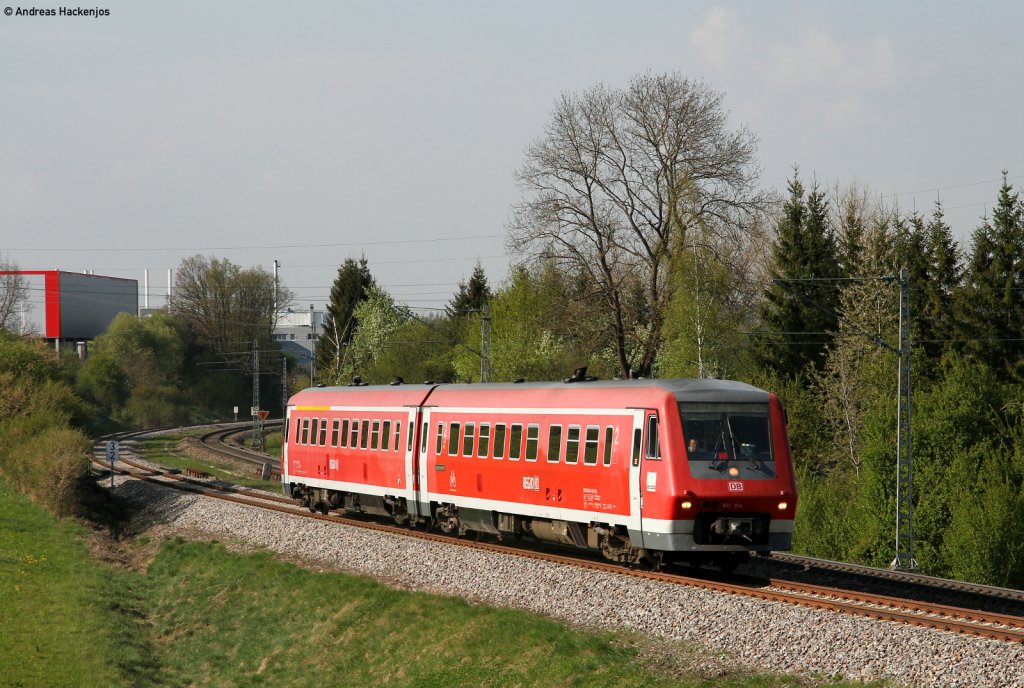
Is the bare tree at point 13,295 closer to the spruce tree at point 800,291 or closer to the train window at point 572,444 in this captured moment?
the spruce tree at point 800,291

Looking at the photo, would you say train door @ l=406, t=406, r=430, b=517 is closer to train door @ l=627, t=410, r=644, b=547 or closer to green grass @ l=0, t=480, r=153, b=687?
green grass @ l=0, t=480, r=153, b=687

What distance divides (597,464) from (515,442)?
339 centimetres

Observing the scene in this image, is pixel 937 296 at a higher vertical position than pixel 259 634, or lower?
higher

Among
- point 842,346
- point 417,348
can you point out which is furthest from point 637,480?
point 417,348

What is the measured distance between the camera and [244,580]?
1249 inches

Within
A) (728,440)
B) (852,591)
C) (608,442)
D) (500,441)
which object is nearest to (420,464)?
(500,441)

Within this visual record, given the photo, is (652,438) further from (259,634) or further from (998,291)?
(998,291)

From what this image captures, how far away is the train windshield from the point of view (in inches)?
826

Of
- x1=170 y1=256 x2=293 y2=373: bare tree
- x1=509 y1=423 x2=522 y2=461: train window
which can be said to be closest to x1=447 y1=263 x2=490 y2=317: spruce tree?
x1=170 y1=256 x2=293 y2=373: bare tree

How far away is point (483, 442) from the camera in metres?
27.3

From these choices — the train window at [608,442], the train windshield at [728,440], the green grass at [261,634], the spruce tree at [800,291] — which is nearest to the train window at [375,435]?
the green grass at [261,634]

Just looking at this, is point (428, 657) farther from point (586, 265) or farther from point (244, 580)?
point (586, 265)

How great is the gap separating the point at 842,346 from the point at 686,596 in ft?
109

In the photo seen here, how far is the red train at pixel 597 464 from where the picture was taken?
20.9m
